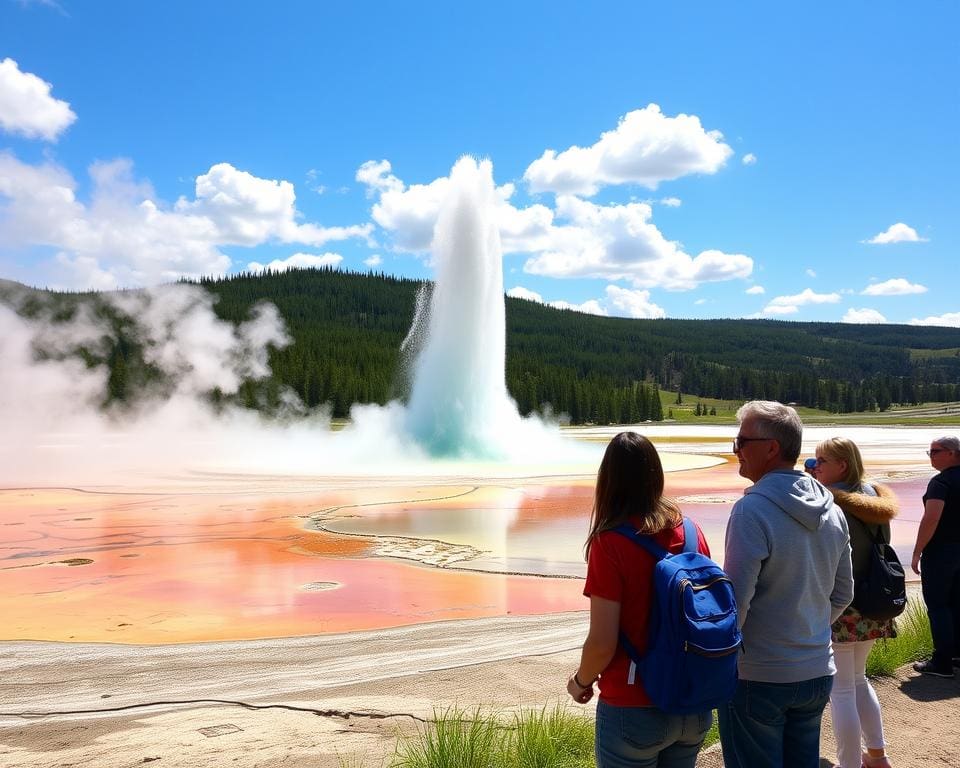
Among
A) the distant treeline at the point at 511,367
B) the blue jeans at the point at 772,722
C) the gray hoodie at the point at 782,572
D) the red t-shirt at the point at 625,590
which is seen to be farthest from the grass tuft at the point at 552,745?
the distant treeline at the point at 511,367

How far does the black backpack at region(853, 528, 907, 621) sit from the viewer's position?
4.00 m

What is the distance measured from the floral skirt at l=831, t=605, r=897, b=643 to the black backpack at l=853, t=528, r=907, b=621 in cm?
4

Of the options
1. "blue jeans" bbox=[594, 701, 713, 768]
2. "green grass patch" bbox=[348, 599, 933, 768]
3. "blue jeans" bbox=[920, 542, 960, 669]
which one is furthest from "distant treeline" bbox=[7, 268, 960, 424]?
"blue jeans" bbox=[594, 701, 713, 768]

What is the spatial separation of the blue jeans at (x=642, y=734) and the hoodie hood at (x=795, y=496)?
0.86 m

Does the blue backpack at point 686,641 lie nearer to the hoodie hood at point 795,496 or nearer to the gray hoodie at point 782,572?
the gray hoodie at point 782,572

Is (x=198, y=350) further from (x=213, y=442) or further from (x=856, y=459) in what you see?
(x=856, y=459)

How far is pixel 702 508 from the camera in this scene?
1742 centimetres

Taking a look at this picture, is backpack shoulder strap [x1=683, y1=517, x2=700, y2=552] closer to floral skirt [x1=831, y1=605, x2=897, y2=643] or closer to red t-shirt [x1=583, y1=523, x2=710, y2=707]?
red t-shirt [x1=583, y1=523, x2=710, y2=707]

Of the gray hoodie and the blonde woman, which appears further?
the blonde woman

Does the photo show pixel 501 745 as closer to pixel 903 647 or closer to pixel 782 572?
pixel 782 572

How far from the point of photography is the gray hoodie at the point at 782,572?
10.2 feet

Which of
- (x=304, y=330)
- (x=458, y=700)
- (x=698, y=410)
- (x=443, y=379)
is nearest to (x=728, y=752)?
(x=458, y=700)

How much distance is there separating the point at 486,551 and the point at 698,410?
108709mm

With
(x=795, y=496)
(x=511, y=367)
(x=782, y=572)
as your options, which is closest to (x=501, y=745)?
(x=782, y=572)
